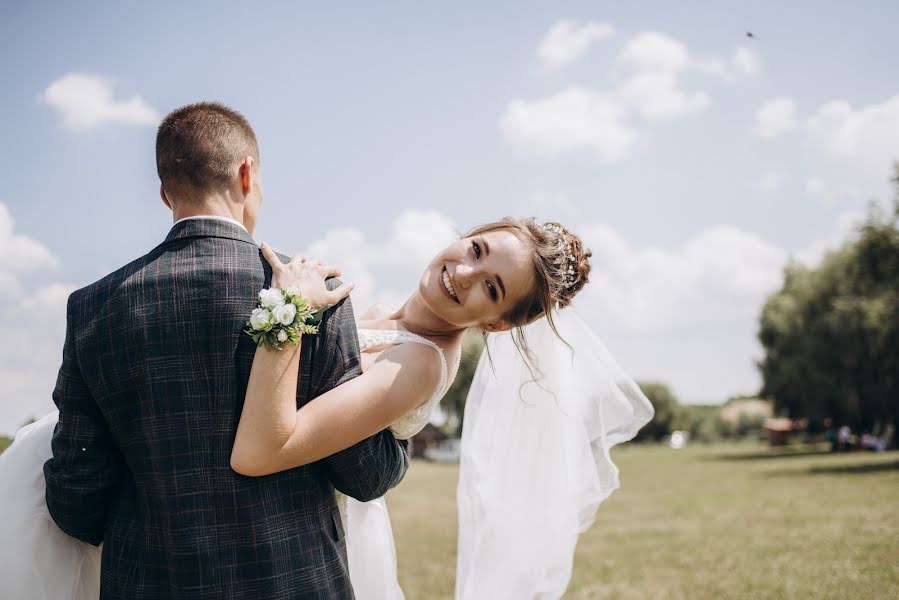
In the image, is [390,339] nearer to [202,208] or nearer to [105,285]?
[202,208]

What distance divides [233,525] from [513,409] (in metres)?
2.53

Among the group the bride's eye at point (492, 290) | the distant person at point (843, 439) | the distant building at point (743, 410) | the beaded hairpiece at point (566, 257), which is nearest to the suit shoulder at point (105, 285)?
the bride's eye at point (492, 290)

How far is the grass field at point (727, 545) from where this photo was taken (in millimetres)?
8156

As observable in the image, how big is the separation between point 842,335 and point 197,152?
34022 millimetres

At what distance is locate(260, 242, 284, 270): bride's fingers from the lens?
246 centimetres

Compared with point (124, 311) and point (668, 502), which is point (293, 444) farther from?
point (668, 502)

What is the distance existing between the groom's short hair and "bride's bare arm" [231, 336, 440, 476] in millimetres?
673

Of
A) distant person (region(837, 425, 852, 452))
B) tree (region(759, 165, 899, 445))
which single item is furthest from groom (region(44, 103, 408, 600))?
distant person (region(837, 425, 852, 452))

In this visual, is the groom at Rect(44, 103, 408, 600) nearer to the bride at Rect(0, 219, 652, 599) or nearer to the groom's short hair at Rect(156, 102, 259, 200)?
the groom's short hair at Rect(156, 102, 259, 200)


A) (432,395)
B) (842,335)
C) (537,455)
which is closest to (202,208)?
(432,395)

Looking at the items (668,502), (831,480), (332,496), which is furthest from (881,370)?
(332,496)

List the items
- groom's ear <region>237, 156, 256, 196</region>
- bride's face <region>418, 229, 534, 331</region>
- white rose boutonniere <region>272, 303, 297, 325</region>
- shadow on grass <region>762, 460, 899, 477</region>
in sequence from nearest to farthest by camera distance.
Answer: white rose boutonniere <region>272, 303, 297, 325</region>
groom's ear <region>237, 156, 256, 196</region>
bride's face <region>418, 229, 534, 331</region>
shadow on grass <region>762, 460, 899, 477</region>

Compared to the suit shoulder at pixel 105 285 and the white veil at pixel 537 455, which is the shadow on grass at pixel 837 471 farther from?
the suit shoulder at pixel 105 285

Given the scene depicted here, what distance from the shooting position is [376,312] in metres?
3.79
